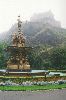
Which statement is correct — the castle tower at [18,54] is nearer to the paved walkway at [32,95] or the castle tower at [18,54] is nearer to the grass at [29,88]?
the grass at [29,88]

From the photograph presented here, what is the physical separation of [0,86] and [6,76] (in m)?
0.43

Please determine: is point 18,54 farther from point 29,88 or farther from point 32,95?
point 32,95

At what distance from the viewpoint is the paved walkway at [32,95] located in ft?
18.4

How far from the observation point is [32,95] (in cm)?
570

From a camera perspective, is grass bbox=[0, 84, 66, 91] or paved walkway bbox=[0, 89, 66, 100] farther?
grass bbox=[0, 84, 66, 91]

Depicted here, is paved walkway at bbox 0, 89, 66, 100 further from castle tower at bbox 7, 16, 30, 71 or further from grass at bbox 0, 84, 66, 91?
castle tower at bbox 7, 16, 30, 71

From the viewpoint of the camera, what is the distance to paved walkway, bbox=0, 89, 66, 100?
562 cm

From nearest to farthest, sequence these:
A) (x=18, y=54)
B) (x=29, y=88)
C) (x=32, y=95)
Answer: (x=32, y=95)
(x=29, y=88)
(x=18, y=54)

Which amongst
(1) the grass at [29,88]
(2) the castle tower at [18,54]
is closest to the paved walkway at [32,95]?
(1) the grass at [29,88]

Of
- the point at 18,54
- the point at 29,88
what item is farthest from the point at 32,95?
the point at 18,54

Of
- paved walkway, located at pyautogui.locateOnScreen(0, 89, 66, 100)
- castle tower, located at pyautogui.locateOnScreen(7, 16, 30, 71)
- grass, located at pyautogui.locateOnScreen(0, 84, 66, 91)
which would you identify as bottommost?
paved walkway, located at pyautogui.locateOnScreen(0, 89, 66, 100)

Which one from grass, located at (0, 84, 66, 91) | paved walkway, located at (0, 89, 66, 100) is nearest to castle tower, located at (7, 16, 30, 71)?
grass, located at (0, 84, 66, 91)

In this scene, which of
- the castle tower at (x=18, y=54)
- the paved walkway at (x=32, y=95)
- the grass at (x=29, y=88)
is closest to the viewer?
the paved walkway at (x=32, y=95)

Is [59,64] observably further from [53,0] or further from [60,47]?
[53,0]
